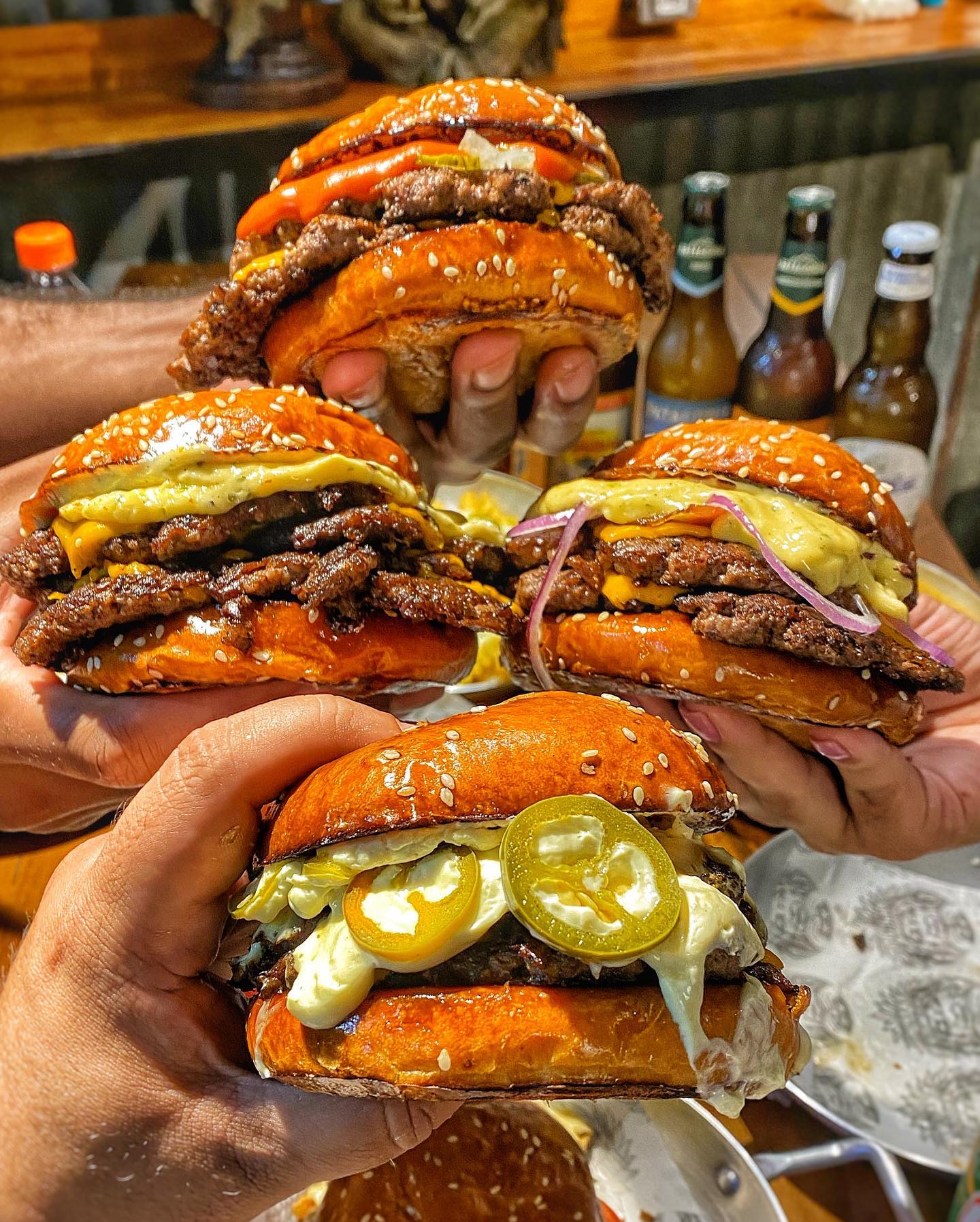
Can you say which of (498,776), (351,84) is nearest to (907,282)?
(498,776)

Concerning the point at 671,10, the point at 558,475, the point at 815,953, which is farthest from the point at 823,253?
the point at 671,10

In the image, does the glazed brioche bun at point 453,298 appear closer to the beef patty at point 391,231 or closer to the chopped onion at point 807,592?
the beef patty at point 391,231

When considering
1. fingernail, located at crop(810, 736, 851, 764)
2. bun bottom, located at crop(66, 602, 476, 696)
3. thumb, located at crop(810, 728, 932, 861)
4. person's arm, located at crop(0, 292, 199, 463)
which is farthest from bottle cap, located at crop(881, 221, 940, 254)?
person's arm, located at crop(0, 292, 199, 463)

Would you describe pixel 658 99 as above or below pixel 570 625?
above

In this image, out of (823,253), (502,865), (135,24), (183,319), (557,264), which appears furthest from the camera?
(135,24)

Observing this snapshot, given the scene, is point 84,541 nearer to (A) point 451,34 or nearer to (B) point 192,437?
(B) point 192,437

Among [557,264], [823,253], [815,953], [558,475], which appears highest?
[557,264]

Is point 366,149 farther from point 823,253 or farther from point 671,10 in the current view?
point 671,10

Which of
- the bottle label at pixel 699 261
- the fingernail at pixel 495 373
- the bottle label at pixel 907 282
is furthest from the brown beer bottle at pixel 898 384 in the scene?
the fingernail at pixel 495 373

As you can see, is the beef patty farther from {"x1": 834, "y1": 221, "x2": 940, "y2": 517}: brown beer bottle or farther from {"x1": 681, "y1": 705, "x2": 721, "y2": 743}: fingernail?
{"x1": 834, "y1": 221, "x2": 940, "y2": 517}: brown beer bottle

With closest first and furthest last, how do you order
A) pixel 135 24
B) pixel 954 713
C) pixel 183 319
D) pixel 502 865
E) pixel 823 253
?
pixel 502 865 → pixel 954 713 → pixel 823 253 → pixel 183 319 → pixel 135 24
